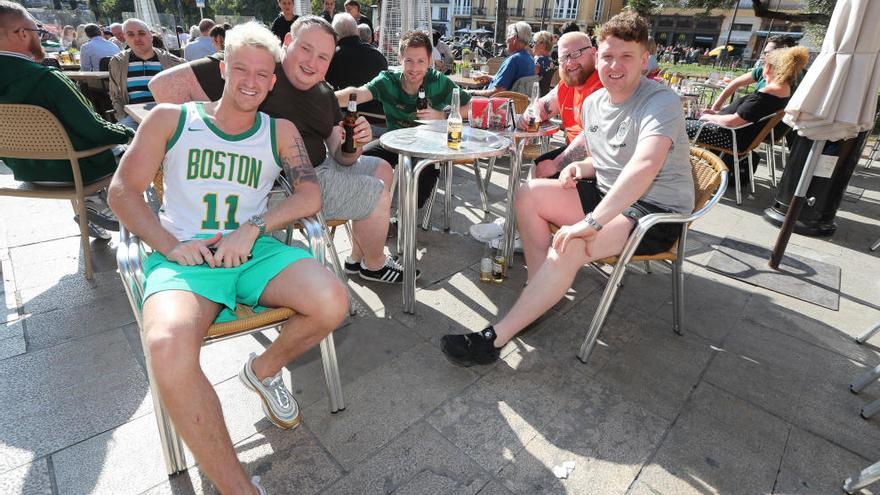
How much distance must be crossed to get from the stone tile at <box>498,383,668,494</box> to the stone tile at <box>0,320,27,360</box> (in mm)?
2239

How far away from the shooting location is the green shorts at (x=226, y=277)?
1441mm

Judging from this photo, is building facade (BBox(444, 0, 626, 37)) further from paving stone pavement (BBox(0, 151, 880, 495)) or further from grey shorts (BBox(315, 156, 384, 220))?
grey shorts (BBox(315, 156, 384, 220))

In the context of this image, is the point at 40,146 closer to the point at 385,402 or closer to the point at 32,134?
the point at 32,134

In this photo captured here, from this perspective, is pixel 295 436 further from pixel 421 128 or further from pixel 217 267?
pixel 421 128

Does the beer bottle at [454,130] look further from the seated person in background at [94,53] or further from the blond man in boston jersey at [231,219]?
the seated person in background at [94,53]

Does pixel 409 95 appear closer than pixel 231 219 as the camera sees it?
No

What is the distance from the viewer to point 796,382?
210 cm

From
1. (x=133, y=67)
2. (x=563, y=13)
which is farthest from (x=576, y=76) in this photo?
(x=563, y=13)

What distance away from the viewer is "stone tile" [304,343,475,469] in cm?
165

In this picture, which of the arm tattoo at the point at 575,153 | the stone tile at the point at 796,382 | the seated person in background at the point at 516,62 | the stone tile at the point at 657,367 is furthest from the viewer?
the seated person in background at the point at 516,62

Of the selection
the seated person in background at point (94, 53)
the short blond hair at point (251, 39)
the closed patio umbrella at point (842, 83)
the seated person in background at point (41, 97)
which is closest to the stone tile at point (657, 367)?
the closed patio umbrella at point (842, 83)

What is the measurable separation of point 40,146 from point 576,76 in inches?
126

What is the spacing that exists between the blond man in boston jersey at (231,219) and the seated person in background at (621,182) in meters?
0.74

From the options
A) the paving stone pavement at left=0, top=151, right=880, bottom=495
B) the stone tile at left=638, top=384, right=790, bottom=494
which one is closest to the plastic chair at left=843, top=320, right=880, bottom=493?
the paving stone pavement at left=0, top=151, right=880, bottom=495
